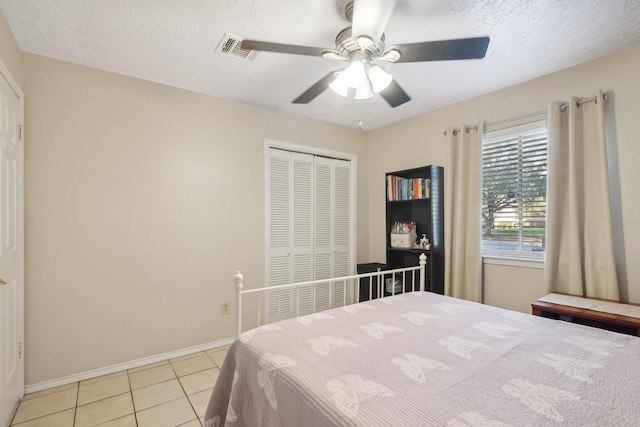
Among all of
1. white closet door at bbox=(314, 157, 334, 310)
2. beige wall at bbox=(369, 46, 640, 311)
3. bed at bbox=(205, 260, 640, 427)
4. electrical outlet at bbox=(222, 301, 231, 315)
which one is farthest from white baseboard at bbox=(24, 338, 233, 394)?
beige wall at bbox=(369, 46, 640, 311)

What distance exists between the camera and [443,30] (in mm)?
1760

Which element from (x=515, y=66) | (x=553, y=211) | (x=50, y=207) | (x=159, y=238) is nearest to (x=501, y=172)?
(x=553, y=211)

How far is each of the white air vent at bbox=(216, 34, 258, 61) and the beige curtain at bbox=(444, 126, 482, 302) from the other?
1.88 m

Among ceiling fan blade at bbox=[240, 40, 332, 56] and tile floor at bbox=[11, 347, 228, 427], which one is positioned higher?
ceiling fan blade at bbox=[240, 40, 332, 56]

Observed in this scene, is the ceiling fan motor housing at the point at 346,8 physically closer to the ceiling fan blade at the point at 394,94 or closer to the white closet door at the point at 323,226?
the ceiling fan blade at the point at 394,94

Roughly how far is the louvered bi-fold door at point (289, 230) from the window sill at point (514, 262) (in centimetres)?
169

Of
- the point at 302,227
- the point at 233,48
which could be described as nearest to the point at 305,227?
the point at 302,227

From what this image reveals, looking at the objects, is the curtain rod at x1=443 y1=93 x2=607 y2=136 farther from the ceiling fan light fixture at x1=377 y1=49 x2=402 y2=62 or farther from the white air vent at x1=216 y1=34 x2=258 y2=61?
the white air vent at x1=216 y1=34 x2=258 y2=61

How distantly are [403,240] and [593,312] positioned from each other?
1.58m

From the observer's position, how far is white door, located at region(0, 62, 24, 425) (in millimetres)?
1626

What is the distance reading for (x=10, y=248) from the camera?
5.79 feet

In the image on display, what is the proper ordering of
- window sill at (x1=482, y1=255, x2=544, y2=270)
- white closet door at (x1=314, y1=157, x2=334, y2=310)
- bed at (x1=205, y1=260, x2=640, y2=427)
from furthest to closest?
white closet door at (x1=314, y1=157, x2=334, y2=310) → window sill at (x1=482, y1=255, x2=544, y2=270) → bed at (x1=205, y1=260, x2=640, y2=427)

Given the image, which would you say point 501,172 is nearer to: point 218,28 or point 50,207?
point 218,28

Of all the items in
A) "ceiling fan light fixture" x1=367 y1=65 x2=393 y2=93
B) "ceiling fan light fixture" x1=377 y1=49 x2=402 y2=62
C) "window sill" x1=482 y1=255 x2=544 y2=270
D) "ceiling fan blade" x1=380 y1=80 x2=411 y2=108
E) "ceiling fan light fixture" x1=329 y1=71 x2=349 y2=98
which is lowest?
"window sill" x1=482 y1=255 x2=544 y2=270
